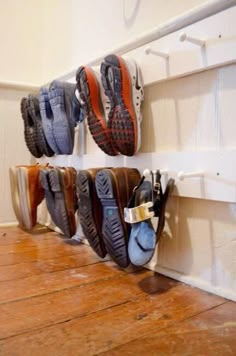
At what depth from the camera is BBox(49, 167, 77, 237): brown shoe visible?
1.19 m

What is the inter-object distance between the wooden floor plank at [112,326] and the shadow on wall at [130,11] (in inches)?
33.1

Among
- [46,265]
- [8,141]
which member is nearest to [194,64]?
[46,265]

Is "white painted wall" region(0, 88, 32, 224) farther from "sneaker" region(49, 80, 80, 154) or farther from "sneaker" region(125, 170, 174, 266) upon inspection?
"sneaker" region(125, 170, 174, 266)

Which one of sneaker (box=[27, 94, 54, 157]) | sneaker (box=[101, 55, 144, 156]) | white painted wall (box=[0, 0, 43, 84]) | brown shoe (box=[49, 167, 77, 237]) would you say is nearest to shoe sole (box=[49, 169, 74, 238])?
brown shoe (box=[49, 167, 77, 237])

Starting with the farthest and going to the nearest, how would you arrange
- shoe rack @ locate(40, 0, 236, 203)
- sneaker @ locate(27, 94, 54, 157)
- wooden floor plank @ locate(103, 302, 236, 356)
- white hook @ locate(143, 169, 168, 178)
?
sneaker @ locate(27, 94, 54, 157) → white hook @ locate(143, 169, 168, 178) → shoe rack @ locate(40, 0, 236, 203) → wooden floor plank @ locate(103, 302, 236, 356)

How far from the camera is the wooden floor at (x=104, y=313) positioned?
0.56 metres

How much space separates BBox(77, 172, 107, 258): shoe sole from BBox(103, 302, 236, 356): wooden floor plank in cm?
40

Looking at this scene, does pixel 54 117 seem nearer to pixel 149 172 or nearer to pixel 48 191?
pixel 48 191

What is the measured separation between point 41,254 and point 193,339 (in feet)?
2.20

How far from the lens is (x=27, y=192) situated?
1361mm

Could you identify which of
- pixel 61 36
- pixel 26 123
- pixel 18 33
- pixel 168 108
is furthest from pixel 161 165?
pixel 18 33

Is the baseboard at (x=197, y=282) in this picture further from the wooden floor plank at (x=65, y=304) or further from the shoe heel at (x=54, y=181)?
the shoe heel at (x=54, y=181)

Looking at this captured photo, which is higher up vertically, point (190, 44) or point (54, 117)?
point (190, 44)

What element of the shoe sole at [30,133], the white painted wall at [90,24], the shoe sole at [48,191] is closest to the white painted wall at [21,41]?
the white painted wall at [90,24]
